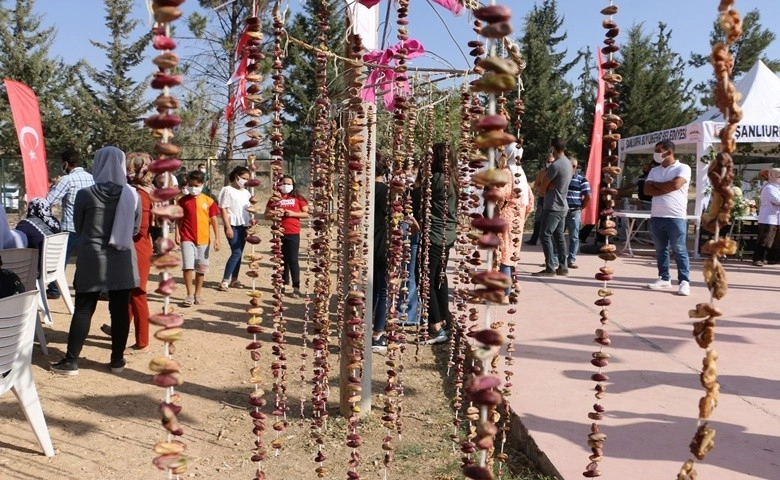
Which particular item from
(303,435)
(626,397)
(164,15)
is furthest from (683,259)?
(164,15)

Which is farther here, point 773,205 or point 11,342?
point 773,205

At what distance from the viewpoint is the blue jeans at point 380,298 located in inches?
208

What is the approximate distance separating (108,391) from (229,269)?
3846mm

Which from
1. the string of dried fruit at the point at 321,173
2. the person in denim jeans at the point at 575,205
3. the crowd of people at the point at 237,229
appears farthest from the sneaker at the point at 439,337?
the person in denim jeans at the point at 575,205

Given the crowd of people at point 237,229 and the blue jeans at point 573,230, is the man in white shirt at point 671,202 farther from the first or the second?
the blue jeans at point 573,230

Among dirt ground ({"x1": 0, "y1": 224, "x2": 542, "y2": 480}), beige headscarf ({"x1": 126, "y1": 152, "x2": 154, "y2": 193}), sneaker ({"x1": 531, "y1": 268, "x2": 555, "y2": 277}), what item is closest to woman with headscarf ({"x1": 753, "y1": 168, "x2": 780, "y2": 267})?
sneaker ({"x1": 531, "y1": 268, "x2": 555, "y2": 277})

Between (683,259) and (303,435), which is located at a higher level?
(683,259)

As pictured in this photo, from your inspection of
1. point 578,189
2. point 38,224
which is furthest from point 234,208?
point 578,189

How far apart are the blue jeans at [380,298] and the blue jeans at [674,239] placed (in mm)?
Answer: 3726

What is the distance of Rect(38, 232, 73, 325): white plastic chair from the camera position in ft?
18.7

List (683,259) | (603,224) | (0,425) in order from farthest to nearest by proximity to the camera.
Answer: (683,259) → (0,425) → (603,224)

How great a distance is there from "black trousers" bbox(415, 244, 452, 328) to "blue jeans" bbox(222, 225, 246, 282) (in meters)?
2.86

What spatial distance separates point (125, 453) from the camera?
3428mm

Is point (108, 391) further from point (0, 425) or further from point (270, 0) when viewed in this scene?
point (270, 0)
